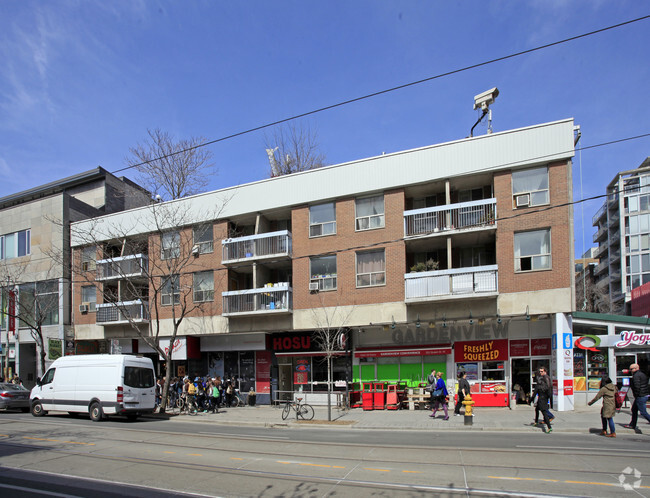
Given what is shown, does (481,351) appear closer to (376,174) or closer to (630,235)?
(376,174)

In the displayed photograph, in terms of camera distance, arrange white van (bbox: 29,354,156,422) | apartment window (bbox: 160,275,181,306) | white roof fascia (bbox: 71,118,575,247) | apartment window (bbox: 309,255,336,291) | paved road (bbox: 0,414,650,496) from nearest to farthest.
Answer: paved road (bbox: 0,414,650,496)
white van (bbox: 29,354,156,422)
white roof fascia (bbox: 71,118,575,247)
apartment window (bbox: 309,255,336,291)
apartment window (bbox: 160,275,181,306)

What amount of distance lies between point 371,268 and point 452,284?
4152 millimetres

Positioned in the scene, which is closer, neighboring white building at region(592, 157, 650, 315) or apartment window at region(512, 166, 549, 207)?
apartment window at region(512, 166, 549, 207)

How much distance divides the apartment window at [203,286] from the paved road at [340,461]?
12.8 m

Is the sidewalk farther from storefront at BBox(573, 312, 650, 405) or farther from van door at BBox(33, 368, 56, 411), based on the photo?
van door at BBox(33, 368, 56, 411)

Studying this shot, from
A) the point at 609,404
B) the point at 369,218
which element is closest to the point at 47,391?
the point at 369,218

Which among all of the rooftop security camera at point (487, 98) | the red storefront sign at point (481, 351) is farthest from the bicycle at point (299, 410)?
the rooftop security camera at point (487, 98)

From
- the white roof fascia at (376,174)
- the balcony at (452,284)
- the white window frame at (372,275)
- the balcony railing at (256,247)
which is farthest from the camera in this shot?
the balcony railing at (256,247)

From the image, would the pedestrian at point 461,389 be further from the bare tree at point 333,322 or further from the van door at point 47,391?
the van door at point 47,391

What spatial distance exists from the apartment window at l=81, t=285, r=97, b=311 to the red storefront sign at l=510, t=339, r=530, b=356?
2612 cm

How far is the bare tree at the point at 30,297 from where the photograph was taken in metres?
33.4

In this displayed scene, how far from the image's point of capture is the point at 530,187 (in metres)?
21.6

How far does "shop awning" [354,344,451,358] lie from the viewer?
23.1 m

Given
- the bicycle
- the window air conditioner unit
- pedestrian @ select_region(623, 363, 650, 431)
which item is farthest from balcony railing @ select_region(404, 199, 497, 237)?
the bicycle
